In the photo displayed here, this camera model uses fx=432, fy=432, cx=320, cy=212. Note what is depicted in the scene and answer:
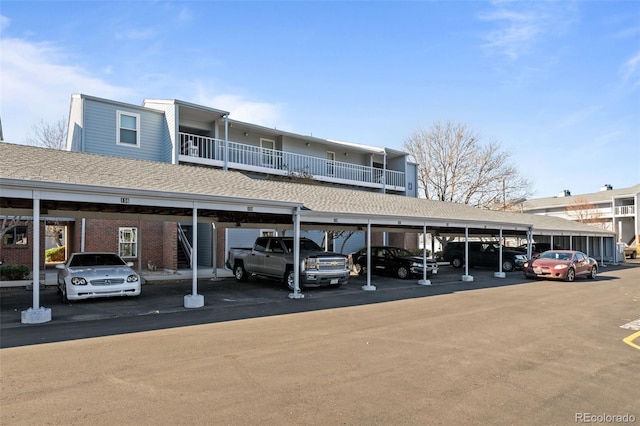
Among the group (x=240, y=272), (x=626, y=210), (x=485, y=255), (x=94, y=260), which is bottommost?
(x=240, y=272)

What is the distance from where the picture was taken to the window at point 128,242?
2002cm

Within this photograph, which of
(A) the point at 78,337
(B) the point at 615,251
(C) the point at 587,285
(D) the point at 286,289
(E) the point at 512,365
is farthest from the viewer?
(B) the point at 615,251

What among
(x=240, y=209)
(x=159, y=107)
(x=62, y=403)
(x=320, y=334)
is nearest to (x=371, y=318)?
(x=320, y=334)

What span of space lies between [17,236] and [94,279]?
11.7 m

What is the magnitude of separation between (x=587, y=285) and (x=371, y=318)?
1233 cm

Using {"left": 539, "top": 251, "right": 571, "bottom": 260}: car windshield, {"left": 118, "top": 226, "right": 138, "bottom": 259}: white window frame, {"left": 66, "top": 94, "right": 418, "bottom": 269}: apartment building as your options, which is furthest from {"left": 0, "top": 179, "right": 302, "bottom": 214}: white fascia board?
{"left": 539, "top": 251, "right": 571, "bottom": 260}: car windshield

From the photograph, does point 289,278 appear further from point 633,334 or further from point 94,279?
point 633,334

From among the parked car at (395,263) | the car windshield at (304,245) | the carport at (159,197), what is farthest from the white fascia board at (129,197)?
the parked car at (395,263)

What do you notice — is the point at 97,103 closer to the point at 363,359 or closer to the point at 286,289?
the point at 286,289

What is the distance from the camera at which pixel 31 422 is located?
4141 mm

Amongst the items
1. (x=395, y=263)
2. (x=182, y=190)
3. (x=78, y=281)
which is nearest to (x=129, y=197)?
(x=182, y=190)

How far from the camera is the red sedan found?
18.8 meters

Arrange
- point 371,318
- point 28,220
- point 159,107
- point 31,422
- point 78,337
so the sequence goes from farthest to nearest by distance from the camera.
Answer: point 159,107, point 28,220, point 371,318, point 78,337, point 31,422

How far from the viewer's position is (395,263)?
19422 mm
